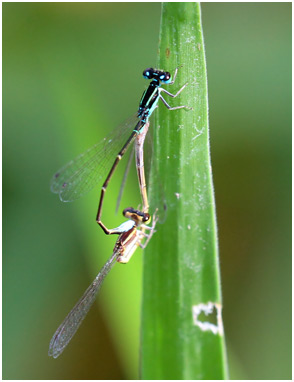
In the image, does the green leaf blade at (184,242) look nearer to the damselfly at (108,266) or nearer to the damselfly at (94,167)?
the damselfly at (108,266)

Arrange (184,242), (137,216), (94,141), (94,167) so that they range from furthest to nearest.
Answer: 1. (94,141)
2. (94,167)
3. (137,216)
4. (184,242)

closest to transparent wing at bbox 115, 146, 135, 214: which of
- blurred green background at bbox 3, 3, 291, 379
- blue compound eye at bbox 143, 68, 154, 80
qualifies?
blurred green background at bbox 3, 3, 291, 379

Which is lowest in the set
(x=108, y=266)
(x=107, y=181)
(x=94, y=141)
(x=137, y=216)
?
(x=108, y=266)

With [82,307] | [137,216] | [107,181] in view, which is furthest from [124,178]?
[82,307]

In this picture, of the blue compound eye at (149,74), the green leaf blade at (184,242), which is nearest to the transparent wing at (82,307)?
the green leaf blade at (184,242)

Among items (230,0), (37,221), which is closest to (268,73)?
(230,0)

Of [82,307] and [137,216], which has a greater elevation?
[137,216]

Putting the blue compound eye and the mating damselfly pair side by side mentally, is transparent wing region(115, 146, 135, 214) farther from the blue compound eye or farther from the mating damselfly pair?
the blue compound eye

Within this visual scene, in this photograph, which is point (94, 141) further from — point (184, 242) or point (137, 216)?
point (184, 242)
